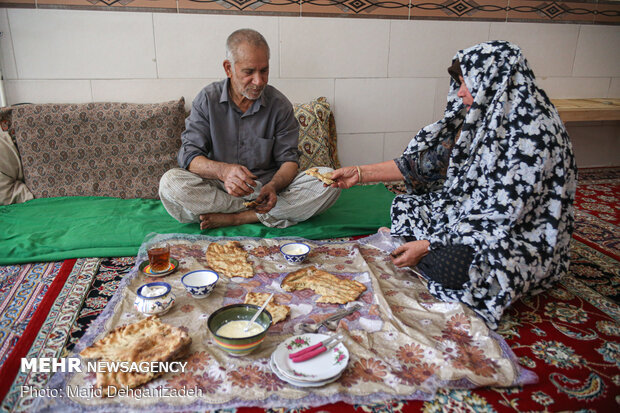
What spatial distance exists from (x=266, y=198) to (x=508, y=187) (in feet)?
4.33

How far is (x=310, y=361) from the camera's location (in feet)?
4.54

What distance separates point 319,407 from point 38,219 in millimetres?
2256

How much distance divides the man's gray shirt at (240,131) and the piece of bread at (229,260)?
0.62 m

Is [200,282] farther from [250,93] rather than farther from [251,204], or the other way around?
[250,93]

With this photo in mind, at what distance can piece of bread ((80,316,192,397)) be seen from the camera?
1289mm

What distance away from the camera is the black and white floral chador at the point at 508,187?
67.2 inches

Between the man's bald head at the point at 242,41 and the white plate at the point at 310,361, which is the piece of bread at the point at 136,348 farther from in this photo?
the man's bald head at the point at 242,41

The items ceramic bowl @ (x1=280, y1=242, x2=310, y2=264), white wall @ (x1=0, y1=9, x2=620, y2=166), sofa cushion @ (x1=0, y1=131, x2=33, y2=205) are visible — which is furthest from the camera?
white wall @ (x1=0, y1=9, x2=620, y2=166)

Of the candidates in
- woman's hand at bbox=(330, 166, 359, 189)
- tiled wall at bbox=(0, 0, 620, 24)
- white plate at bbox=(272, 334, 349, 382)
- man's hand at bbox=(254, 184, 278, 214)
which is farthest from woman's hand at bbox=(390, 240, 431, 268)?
tiled wall at bbox=(0, 0, 620, 24)

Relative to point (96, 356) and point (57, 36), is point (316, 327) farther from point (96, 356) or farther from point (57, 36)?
point (57, 36)

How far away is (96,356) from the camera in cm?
137

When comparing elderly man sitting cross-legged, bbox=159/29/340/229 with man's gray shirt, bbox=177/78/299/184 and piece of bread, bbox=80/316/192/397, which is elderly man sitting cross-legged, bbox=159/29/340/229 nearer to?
man's gray shirt, bbox=177/78/299/184

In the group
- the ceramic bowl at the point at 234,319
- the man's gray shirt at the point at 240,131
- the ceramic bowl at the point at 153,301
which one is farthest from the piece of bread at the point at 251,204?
the ceramic bowl at the point at 234,319

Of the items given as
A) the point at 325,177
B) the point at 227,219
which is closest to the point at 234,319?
the point at 325,177
